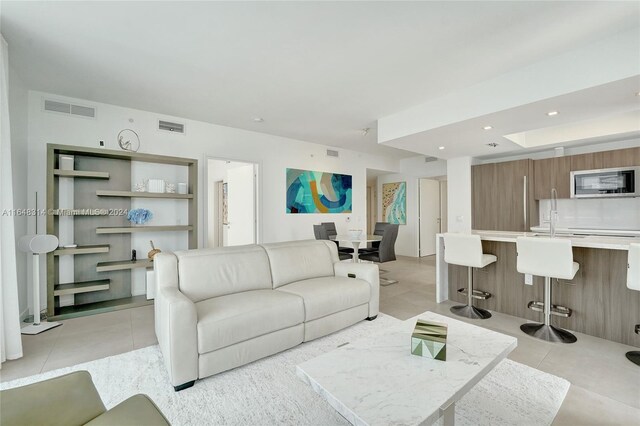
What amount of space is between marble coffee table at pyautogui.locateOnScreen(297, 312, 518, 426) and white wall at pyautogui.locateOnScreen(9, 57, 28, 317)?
11.9 feet

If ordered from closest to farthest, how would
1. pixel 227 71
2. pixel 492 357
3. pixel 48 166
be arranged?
pixel 492 357, pixel 227 71, pixel 48 166

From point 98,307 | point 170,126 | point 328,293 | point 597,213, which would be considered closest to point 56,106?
point 170,126

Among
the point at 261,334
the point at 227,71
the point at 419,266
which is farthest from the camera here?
the point at 419,266

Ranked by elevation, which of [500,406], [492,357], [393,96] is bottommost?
[500,406]

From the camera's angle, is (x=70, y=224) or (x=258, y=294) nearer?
(x=258, y=294)

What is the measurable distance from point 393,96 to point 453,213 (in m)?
3.32

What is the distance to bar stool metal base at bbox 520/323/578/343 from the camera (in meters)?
2.64

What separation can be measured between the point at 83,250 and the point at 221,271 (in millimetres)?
2090

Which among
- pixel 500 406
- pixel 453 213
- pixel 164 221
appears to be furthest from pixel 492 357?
pixel 453 213

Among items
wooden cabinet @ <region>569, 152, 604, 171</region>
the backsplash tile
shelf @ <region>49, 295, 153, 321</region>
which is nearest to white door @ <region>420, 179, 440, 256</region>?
the backsplash tile

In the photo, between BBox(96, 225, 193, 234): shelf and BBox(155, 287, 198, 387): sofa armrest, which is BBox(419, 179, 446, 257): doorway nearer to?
BBox(96, 225, 193, 234): shelf

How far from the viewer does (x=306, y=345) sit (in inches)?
101

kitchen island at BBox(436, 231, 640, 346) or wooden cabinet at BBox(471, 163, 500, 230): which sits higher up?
wooden cabinet at BBox(471, 163, 500, 230)

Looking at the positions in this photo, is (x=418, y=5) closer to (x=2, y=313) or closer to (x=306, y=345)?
(x=306, y=345)
